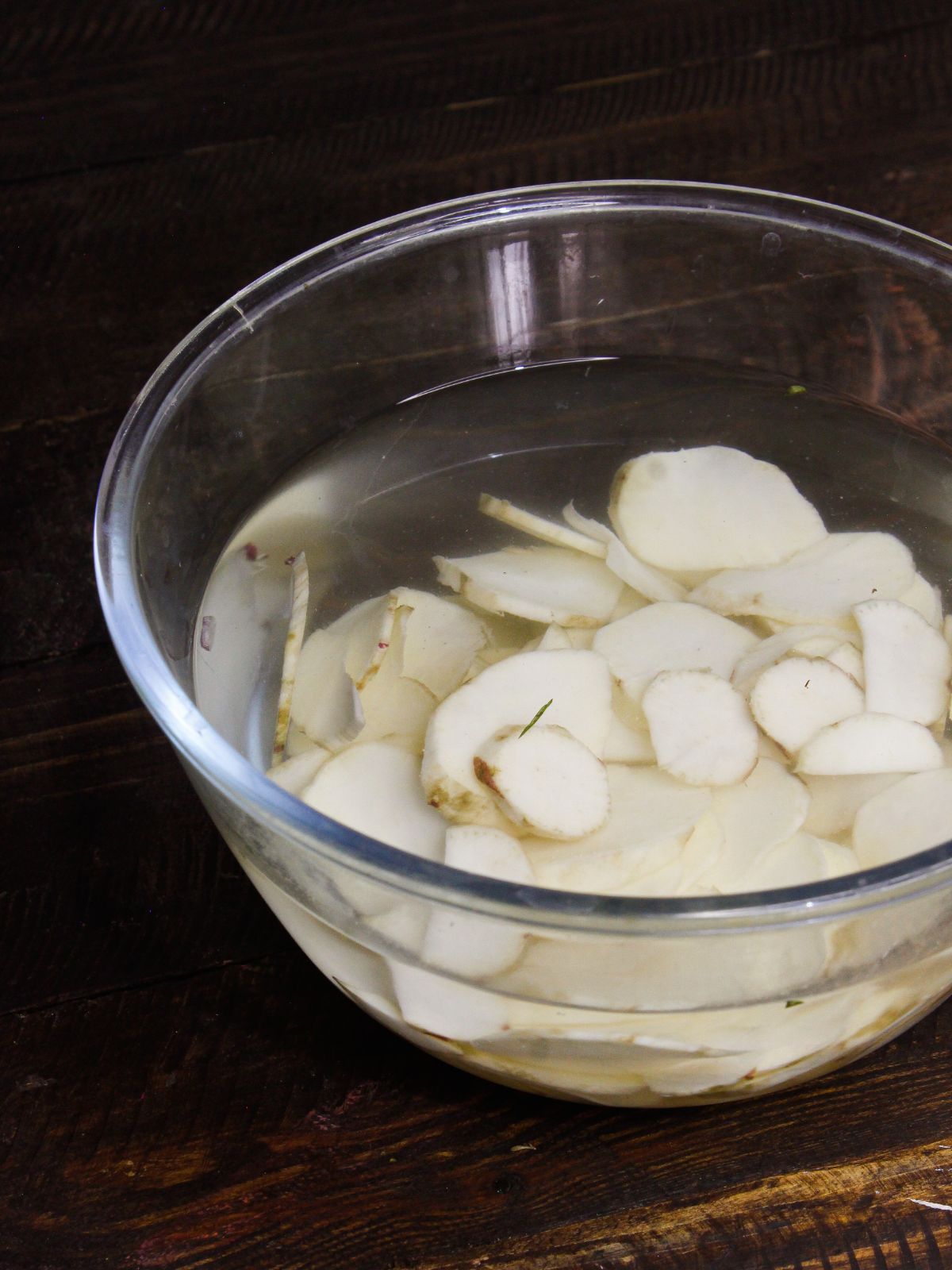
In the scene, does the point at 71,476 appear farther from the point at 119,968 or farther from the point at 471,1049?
the point at 471,1049

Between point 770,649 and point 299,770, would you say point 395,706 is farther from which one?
point 770,649

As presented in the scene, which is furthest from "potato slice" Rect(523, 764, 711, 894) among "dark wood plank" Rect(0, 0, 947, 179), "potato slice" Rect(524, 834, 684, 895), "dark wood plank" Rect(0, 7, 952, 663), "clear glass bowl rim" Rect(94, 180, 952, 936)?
"dark wood plank" Rect(0, 0, 947, 179)

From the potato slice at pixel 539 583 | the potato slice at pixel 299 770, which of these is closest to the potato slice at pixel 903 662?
the potato slice at pixel 539 583

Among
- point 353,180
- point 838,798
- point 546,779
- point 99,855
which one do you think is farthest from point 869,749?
point 353,180

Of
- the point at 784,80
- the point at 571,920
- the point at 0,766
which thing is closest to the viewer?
the point at 571,920

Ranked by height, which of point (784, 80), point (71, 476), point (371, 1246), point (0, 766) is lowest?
point (371, 1246)

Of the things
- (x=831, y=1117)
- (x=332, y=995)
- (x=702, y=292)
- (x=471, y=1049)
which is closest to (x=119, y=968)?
(x=332, y=995)

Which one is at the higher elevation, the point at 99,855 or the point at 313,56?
the point at 313,56
